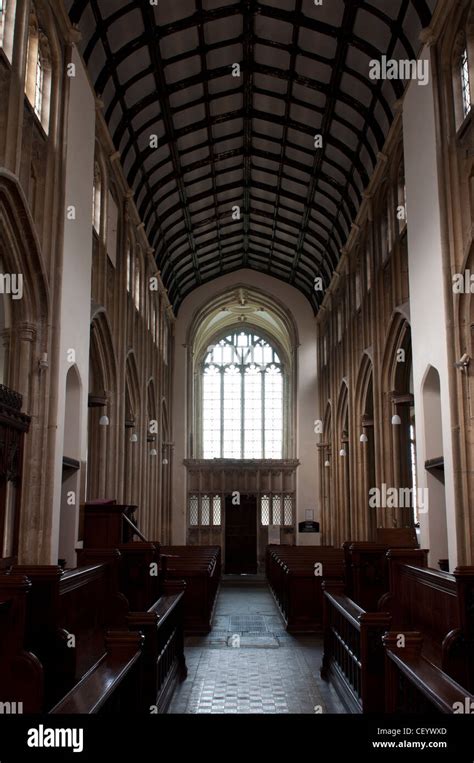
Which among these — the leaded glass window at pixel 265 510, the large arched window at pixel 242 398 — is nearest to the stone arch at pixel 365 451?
the leaded glass window at pixel 265 510

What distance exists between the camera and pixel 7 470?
363 inches

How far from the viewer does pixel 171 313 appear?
26.4 meters

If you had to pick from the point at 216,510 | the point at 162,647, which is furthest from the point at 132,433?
the point at 162,647

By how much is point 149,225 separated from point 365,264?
622 centimetres

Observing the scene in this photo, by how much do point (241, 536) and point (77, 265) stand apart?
17423mm

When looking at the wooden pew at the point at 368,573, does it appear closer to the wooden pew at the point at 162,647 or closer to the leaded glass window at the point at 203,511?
the wooden pew at the point at 162,647

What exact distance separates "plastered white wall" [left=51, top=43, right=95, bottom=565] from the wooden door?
1549 cm

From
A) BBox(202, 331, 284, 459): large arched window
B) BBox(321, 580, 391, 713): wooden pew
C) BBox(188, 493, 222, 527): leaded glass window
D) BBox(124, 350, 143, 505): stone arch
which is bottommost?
BBox(321, 580, 391, 713): wooden pew

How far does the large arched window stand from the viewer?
30234mm

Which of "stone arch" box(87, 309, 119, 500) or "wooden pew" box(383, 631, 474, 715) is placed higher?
"stone arch" box(87, 309, 119, 500)

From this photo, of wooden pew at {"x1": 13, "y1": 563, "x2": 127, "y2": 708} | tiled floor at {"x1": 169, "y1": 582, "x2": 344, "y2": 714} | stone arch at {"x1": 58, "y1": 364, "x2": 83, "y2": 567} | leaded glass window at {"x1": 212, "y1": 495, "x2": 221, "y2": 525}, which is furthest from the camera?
leaded glass window at {"x1": 212, "y1": 495, "x2": 221, "y2": 525}

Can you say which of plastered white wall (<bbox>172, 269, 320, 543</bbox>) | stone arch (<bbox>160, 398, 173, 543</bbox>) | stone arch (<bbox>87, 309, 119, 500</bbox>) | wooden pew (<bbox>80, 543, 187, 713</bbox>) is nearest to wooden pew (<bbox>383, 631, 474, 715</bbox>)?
wooden pew (<bbox>80, 543, 187, 713</bbox>)
